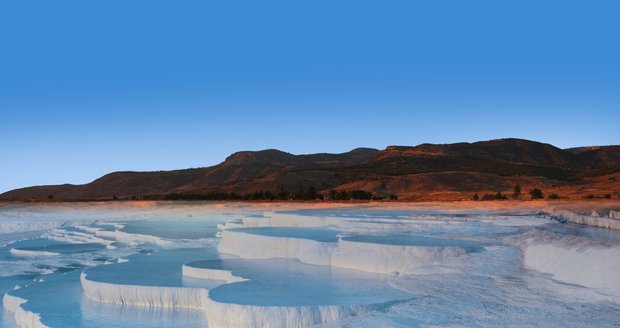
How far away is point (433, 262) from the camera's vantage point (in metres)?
11.3

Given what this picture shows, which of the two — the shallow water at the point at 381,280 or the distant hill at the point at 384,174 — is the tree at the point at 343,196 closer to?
the distant hill at the point at 384,174

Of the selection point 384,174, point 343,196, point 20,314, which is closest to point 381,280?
point 20,314

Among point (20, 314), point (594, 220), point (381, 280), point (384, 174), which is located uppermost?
point (384, 174)

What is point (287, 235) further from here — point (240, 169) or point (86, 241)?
point (240, 169)

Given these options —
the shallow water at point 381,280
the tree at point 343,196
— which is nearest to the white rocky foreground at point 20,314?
the shallow water at point 381,280

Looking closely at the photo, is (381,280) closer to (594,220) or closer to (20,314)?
(20,314)

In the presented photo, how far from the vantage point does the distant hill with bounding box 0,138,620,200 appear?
2798 inches

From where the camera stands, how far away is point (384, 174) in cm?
8250

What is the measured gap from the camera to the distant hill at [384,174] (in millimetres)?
71062

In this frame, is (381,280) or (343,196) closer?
(381,280)

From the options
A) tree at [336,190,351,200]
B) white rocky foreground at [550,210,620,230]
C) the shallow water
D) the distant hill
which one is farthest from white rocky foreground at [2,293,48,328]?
the distant hill

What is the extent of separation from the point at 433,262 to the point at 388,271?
A: 0.82m

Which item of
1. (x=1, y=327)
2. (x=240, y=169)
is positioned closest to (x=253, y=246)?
(x=1, y=327)

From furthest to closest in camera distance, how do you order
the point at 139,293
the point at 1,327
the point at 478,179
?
the point at 478,179, the point at 139,293, the point at 1,327
